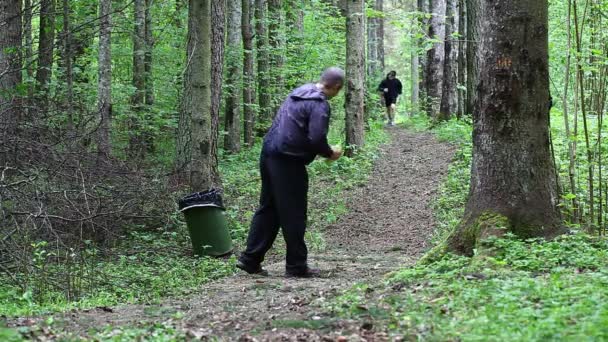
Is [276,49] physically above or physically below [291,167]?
above

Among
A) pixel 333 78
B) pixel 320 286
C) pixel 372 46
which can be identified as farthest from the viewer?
pixel 372 46

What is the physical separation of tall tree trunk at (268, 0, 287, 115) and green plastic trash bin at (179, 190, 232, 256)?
12953 millimetres

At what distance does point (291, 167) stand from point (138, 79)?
544 inches

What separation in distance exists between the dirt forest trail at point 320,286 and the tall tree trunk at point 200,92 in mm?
2402

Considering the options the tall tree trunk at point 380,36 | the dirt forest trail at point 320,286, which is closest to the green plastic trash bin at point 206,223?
the dirt forest trail at point 320,286

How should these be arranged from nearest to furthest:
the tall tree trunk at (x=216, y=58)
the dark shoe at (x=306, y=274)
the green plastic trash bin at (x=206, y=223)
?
the dark shoe at (x=306, y=274) < the green plastic trash bin at (x=206, y=223) < the tall tree trunk at (x=216, y=58)

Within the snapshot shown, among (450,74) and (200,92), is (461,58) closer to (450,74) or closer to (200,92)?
(450,74)

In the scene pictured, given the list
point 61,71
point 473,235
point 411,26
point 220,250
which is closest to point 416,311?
point 473,235

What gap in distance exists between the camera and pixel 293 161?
293 inches

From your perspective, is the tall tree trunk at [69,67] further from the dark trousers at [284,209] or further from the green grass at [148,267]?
the dark trousers at [284,209]

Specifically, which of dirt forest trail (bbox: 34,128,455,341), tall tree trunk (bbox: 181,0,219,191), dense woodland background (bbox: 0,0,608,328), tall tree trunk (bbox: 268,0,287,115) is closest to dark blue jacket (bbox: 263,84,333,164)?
dirt forest trail (bbox: 34,128,455,341)

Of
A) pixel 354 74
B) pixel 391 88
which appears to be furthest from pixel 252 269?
pixel 391 88

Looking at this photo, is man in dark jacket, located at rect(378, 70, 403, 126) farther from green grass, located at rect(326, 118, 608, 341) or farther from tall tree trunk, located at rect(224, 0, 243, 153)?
green grass, located at rect(326, 118, 608, 341)

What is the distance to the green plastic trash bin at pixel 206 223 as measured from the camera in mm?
9125
